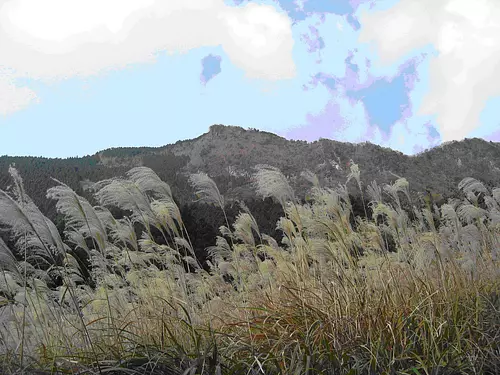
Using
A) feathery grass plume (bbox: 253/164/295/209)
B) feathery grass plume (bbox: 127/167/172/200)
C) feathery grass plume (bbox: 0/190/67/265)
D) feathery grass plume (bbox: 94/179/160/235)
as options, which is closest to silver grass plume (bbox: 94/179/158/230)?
feathery grass plume (bbox: 94/179/160/235)

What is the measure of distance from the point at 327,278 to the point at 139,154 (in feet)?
399

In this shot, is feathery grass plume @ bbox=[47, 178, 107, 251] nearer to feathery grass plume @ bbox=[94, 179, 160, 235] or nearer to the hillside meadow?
the hillside meadow

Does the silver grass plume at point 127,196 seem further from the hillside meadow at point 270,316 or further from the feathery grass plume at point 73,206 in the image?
the feathery grass plume at point 73,206

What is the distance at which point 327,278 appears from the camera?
4434 mm

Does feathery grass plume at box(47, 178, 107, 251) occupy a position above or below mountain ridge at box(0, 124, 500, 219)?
below

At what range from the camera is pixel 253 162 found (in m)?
110

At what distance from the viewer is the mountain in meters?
79.6

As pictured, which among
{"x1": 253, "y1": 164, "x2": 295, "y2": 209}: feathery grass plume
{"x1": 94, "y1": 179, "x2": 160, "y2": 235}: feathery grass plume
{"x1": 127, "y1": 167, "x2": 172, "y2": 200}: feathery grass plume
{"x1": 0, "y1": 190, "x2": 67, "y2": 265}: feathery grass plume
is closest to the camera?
{"x1": 0, "y1": 190, "x2": 67, "y2": 265}: feathery grass plume

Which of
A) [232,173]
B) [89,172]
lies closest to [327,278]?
[89,172]

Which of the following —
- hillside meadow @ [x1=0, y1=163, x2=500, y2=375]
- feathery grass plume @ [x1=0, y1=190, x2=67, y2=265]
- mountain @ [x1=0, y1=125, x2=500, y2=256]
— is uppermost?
mountain @ [x1=0, y1=125, x2=500, y2=256]

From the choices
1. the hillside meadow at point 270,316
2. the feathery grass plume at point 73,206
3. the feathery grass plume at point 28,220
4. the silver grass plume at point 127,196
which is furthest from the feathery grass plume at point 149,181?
the feathery grass plume at point 28,220

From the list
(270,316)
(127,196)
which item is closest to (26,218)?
(127,196)

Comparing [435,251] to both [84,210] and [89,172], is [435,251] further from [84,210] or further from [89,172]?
[89,172]

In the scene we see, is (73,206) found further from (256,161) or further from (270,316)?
(256,161)
